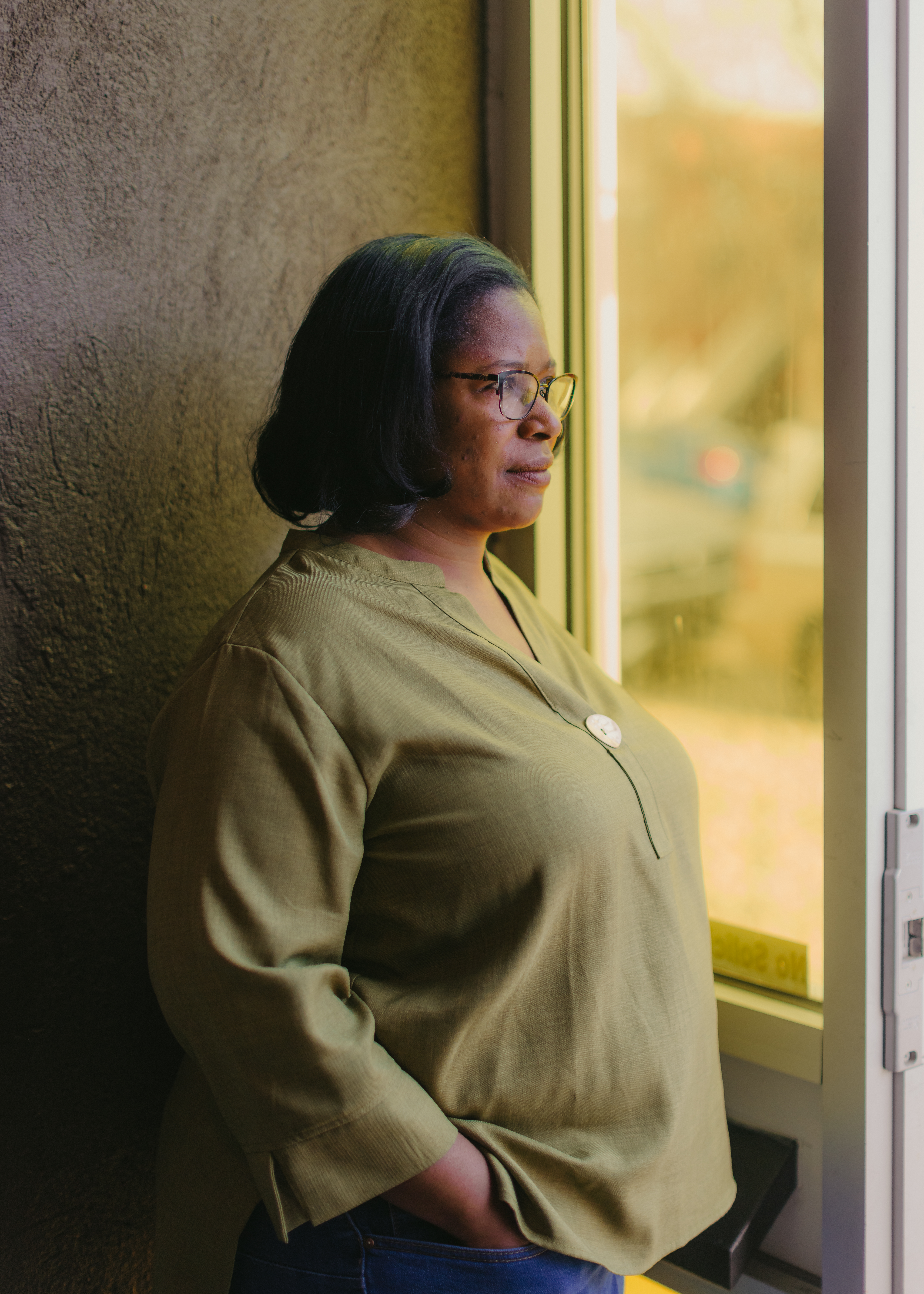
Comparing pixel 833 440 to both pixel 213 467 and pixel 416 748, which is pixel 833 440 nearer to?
pixel 416 748

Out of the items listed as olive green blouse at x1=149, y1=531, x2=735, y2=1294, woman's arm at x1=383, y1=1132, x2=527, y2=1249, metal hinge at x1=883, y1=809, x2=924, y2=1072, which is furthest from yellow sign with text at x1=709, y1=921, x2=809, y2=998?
woman's arm at x1=383, y1=1132, x2=527, y2=1249

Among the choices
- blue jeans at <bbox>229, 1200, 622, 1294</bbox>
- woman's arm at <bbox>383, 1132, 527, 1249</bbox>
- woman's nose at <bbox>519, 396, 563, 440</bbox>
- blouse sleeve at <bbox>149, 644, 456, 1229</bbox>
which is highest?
woman's nose at <bbox>519, 396, 563, 440</bbox>

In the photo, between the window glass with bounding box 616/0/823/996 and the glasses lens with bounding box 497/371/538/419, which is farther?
the window glass with bounding box 616/0/823/996

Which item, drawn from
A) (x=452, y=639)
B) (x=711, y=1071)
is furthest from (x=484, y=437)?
(x=711, y=1071)

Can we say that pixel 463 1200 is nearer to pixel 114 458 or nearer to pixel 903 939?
pixel 903 939

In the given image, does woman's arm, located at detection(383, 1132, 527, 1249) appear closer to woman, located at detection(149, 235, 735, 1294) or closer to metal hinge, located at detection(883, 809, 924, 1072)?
woman, located at detection(149, 235, 735, 1294)

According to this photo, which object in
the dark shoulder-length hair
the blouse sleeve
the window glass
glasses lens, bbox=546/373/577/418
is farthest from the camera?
the window glass

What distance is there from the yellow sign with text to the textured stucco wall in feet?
2.90

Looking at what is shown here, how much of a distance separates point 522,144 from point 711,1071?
5.23ft

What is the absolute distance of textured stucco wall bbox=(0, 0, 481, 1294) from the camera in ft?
3.91

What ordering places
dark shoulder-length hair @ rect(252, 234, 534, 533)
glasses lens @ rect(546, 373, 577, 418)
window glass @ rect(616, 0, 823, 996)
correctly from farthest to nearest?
window glass @ rect(616, 0, 823, 996)
glasses lens @ rect(546, 373, 577, 418)
dark shoulder-length hair @ rect(252, 234, 534, 533)

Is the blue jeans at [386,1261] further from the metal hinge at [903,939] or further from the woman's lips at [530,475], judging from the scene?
the woman's lips at [530,475]

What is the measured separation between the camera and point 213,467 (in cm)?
141

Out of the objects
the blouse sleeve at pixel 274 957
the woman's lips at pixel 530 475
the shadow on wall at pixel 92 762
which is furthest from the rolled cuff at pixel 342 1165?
the woman's lips at pixel 530 475
